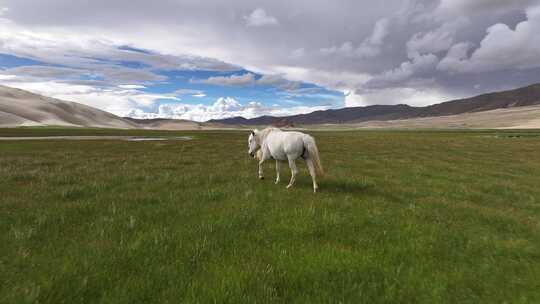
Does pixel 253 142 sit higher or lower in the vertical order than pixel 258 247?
higher

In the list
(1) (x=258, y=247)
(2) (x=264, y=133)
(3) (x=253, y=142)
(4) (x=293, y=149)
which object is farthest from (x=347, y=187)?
(1) (x=258, y=247)

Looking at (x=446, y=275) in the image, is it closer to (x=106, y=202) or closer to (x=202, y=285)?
(x=202, y=285)

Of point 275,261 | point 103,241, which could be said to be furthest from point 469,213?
point 103,241

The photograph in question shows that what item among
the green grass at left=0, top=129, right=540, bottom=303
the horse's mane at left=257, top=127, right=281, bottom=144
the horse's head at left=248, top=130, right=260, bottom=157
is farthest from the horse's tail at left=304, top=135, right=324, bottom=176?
the horse's head at left=248, top=130, right=260, bottom=157

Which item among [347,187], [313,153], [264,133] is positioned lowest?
[347,187]

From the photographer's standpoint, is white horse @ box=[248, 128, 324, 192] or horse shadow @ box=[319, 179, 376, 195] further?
horse shadow @ box=[319, 179, 376, 195]

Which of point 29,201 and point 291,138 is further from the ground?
point 291,138

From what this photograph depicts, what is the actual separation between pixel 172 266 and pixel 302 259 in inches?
93.2

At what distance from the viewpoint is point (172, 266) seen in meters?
4.90

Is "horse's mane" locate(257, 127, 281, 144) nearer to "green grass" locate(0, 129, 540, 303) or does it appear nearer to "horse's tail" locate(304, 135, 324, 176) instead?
"horse's tail" locate(304, 135, 324, 176)

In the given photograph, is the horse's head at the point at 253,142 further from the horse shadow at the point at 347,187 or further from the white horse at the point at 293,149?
the horse shadow at the point at 347,187

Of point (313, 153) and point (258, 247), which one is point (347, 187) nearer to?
point (313, 153)

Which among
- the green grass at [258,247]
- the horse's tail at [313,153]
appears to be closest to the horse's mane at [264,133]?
the horse's tail at [313,153]

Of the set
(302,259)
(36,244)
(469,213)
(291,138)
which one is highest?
(291,138)
